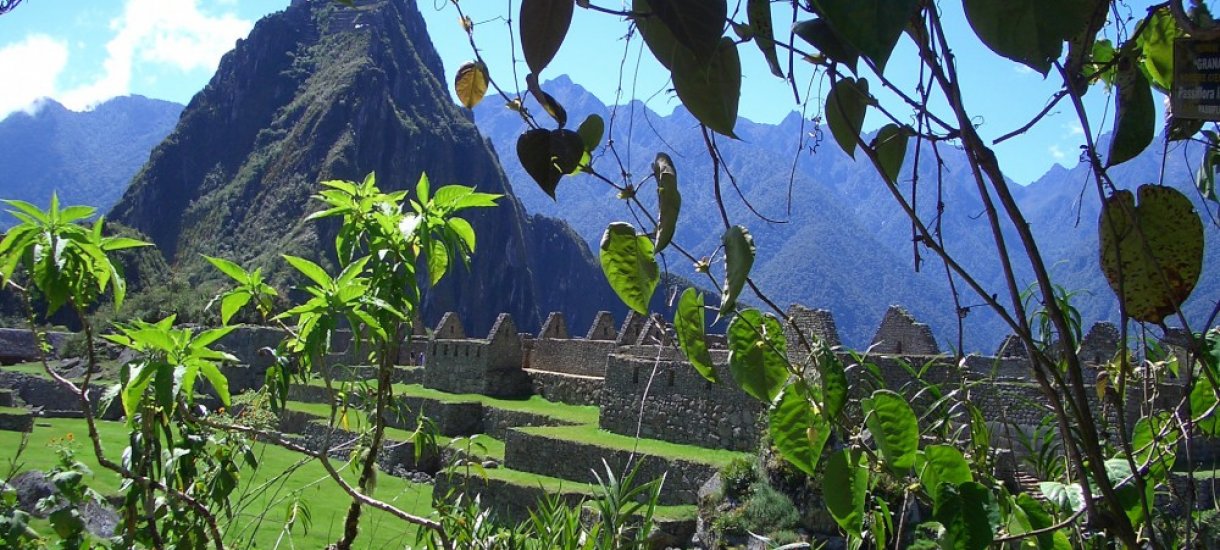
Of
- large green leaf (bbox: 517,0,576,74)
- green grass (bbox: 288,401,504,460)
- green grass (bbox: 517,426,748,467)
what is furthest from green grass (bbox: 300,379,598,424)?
large green leaf (bbox: 517,0,576,74)

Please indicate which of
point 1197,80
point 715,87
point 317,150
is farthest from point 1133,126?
point 317,150

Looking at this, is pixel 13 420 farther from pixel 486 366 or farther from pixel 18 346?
pixel 18 346

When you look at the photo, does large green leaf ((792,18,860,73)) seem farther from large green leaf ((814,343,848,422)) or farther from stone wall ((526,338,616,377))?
stone wall ((526,338,616,377))

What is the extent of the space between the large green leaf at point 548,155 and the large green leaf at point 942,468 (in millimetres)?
476

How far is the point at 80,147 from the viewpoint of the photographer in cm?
10100

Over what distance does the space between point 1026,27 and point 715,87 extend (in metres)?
0.20

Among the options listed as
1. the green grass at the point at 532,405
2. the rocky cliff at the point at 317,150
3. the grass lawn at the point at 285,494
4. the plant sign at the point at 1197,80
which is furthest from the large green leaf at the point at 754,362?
the rocky cliff at the point at 317,150

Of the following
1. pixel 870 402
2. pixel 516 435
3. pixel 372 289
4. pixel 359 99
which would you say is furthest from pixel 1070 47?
pixel 359 99

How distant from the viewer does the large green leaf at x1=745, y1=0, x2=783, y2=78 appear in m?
0.71

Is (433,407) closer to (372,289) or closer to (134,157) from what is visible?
(372,289)

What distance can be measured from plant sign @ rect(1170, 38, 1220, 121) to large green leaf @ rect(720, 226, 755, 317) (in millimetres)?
444

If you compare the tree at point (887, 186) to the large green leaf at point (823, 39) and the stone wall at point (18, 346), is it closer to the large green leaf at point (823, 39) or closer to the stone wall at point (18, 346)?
the large green leaf at point (823, 39)

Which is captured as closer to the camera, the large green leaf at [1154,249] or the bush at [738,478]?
the large green leaf at [1154,249]

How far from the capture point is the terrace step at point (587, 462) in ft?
31.6
